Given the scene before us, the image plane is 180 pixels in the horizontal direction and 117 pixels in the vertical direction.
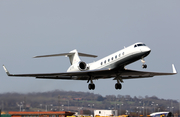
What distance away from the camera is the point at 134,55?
26.2 metres

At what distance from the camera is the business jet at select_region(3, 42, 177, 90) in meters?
26.3

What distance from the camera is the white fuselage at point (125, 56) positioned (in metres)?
26.0

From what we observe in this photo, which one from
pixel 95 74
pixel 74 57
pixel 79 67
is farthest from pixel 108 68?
pixel 74 57

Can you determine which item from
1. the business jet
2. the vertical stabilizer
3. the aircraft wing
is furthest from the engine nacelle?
the vertical stabilizer

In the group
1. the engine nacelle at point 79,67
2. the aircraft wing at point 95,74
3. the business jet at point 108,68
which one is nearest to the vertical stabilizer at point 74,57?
the business jet at point 108,68

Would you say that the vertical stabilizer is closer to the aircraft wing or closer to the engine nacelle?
the engine nacelle

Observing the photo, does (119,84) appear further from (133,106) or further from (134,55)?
(133,106)

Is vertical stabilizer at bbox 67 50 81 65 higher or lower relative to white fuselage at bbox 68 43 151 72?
higher

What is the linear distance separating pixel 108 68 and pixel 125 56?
2356 mm

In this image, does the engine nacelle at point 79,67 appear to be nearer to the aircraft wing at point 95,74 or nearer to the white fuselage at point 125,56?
the aircraft wing at point 95,74

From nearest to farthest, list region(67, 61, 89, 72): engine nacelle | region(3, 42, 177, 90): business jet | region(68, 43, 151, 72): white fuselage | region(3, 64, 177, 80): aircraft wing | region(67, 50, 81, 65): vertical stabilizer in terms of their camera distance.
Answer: region(68, 43, 151, 72): white fuselage, region(3, 42, 177, 90): business jet, region(3, 64, 177, 80): aircraft wing, region(67, 61, 89, 72): engine nacelle, region(67, 50, 81, 65): vertical stabilizer

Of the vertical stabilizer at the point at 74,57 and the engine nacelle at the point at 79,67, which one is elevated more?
the vertical stabilizer at the point at 74,57

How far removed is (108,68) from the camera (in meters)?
28.4

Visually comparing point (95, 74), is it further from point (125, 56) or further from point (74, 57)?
point (74, 57)
